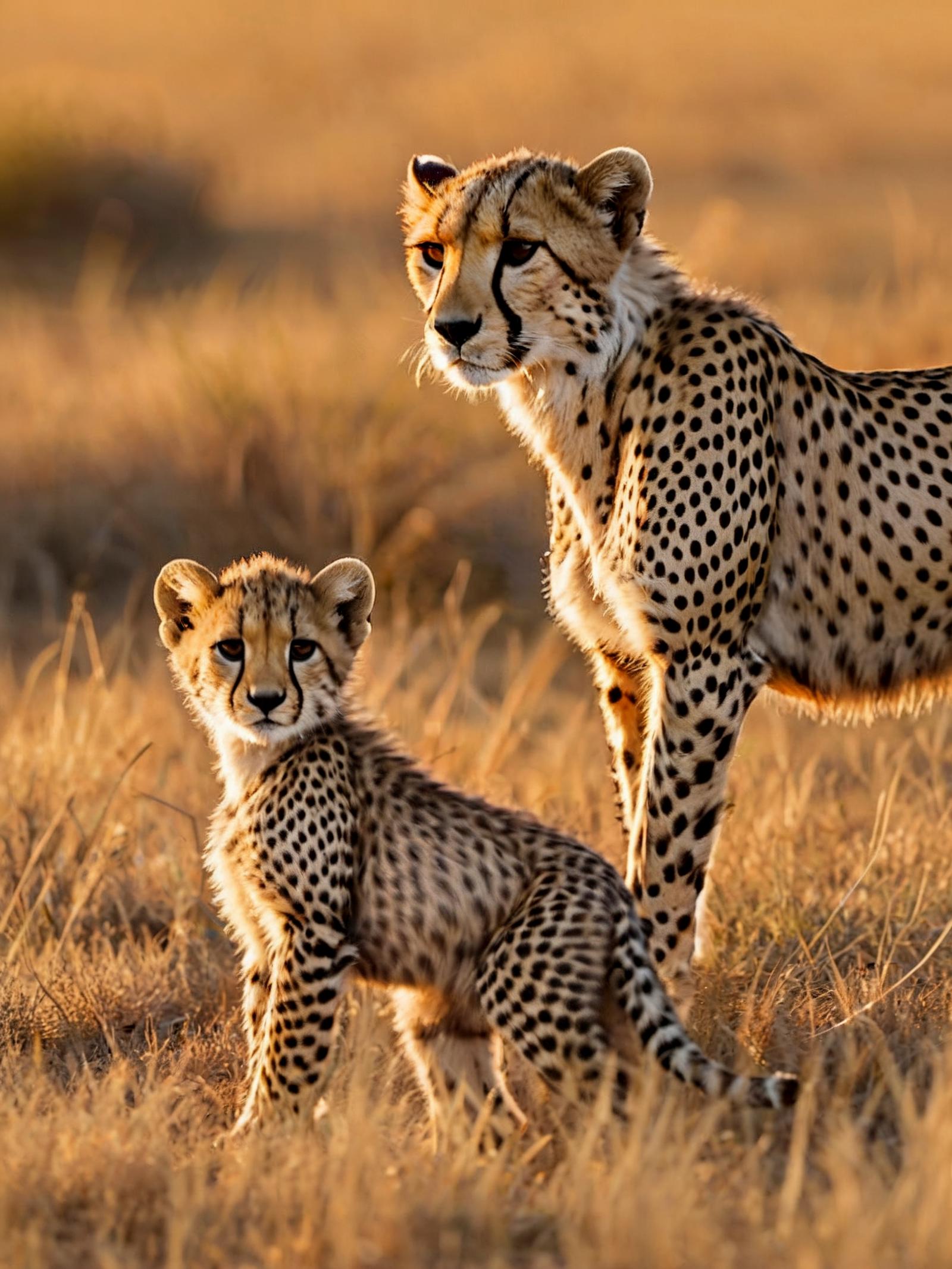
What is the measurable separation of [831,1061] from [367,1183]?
3.67 feet

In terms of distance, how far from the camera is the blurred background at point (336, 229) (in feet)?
25.4

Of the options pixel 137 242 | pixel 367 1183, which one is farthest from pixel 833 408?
pixel 137 242

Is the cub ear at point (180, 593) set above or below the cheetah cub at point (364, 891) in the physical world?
above

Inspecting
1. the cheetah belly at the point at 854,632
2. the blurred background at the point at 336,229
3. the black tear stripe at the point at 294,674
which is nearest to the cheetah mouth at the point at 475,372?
the black tear stripe at the point at 294,674

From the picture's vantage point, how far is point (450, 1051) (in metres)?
3.75

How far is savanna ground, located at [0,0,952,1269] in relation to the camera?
2.98 meters

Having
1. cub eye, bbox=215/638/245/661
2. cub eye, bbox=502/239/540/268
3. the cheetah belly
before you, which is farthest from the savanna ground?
cub eye, bbox=502/239/540/268

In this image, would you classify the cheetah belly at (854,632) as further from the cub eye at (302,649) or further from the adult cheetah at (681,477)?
the cub eye at (302,649)

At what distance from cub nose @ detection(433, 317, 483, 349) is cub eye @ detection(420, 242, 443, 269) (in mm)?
260

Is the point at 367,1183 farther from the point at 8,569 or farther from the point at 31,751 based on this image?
the point at 8,569

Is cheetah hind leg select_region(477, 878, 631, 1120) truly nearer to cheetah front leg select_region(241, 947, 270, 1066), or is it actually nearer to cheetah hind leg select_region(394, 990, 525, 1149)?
cheetah hind leg select_region(394, 990, 525, 1149)

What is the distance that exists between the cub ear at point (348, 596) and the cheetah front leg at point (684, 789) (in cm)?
60

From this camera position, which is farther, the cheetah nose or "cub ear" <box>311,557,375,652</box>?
"cub ear" <box>311,557,375,652</box>

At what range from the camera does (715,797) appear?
396 centimetres
